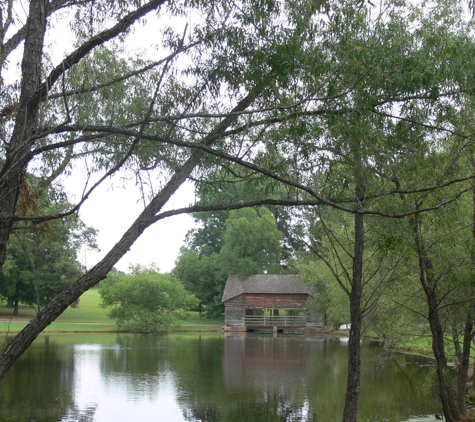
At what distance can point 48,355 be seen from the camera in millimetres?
21281

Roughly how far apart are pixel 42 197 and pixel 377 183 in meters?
4.00

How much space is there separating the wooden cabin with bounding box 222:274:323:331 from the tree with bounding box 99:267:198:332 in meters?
4.03

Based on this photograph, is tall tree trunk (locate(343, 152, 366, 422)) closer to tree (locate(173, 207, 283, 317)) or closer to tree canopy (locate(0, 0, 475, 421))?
tree canopy (locate(0, 0, 475, 421))

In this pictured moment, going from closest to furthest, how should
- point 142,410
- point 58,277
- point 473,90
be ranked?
point 473,90 < point 142,410 < point 58,277

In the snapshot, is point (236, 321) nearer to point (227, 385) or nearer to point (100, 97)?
point (227, 385)

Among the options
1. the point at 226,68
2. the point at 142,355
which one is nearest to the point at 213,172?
the point at 226,68

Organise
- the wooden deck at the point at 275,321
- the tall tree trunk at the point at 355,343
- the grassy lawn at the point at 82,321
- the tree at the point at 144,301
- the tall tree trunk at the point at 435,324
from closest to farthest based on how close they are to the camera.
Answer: the tall tree trunk at the point at 355,343
the tall tree trunk at the point at 435,324
the grassy lawn at the point at 82,321
the tree at the point at 144,301
the wooden deck at the point at 275,321

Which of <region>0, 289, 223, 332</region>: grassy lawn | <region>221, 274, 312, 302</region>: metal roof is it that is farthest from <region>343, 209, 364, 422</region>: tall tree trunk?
<region>221, 274, 312, 302</region>: metal roof

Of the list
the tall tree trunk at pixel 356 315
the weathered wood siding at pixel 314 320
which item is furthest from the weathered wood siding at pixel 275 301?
the tall tree trunk at pixel 356 315

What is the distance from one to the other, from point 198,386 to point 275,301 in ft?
79.7

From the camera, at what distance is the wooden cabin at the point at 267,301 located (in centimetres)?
3903

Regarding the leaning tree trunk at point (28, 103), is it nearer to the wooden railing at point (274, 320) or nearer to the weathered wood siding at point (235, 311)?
the weathered wood siding at point (235, 311)

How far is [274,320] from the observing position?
131 feet

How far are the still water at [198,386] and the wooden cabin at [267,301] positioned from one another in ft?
45.3
